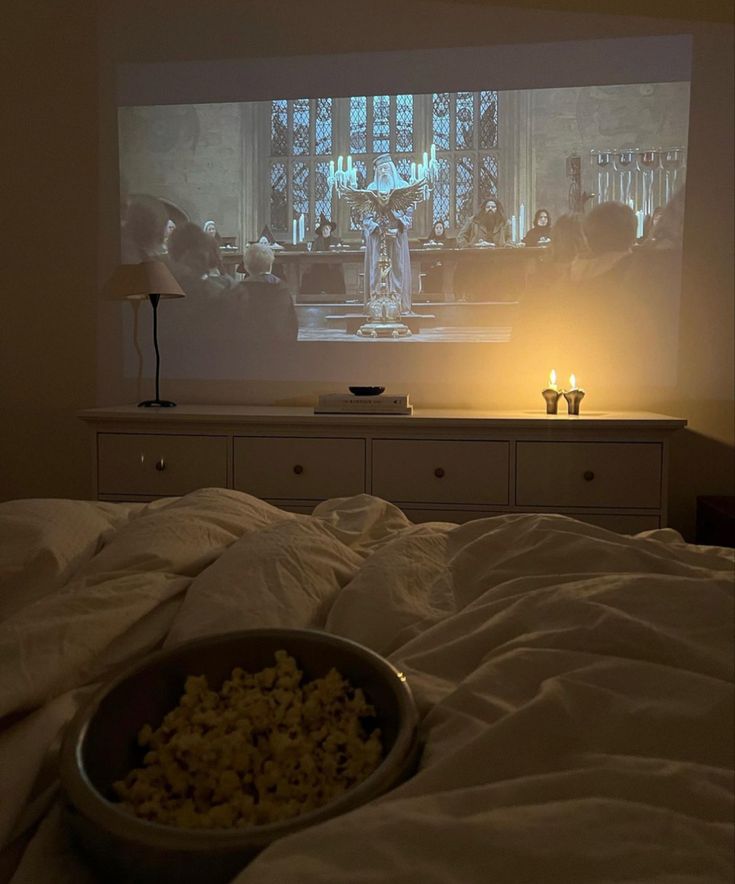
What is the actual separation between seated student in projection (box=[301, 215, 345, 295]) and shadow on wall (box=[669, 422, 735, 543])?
58.0 inches

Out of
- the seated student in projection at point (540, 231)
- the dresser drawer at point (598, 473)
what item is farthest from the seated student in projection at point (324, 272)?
the dresser drawer at point (598, 473)

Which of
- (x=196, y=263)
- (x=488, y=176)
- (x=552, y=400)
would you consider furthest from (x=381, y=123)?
(x=552, y=400)

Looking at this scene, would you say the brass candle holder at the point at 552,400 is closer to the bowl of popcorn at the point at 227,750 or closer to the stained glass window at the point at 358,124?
the stained glass window at the point at 358,124

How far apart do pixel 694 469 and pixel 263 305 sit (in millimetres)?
1843

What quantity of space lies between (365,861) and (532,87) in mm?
3071

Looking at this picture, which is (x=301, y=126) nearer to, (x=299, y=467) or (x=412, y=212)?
(x=412, y=212)

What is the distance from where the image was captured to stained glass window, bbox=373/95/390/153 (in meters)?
3.12

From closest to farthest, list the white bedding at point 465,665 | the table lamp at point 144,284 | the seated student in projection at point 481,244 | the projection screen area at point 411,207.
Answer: the white bedding at point 465,665
the table lamp at point 144,284
the projection screen area at point 411,207
the seated student in projection at point 481,244

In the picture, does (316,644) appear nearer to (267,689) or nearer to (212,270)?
(267,689)

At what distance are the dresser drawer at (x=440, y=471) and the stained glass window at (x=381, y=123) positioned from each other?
1.28 m

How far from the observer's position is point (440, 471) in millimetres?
2617

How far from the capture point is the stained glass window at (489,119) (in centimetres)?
305

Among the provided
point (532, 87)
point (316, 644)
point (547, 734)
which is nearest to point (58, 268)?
point (532, 87)

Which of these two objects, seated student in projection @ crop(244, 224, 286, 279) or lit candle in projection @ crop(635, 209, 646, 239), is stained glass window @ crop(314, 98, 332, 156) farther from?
lit candle in projection @ crop(635, 209, 646, 239)
